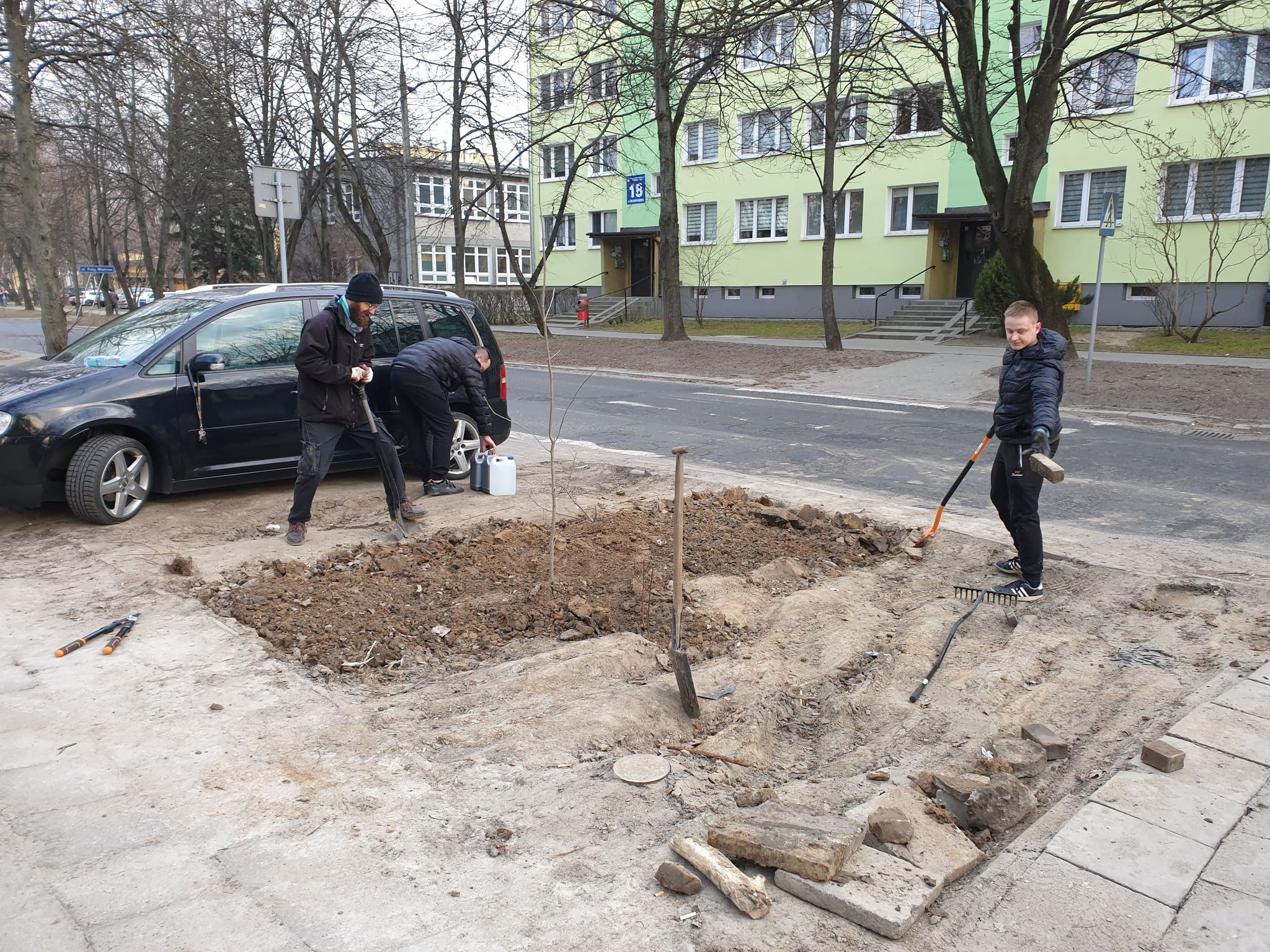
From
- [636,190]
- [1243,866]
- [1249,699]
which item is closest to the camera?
[1243,866]

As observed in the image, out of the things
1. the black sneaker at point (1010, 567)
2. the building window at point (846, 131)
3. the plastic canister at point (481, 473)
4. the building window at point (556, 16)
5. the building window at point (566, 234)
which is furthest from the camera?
the building window at point (566, 234)

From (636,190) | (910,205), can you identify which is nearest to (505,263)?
(910,205)

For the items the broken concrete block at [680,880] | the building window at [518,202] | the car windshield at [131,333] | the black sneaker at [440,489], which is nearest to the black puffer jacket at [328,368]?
the black sneaker at [440,489]

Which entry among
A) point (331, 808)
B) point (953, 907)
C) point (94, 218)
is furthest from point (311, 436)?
point (94, 218)

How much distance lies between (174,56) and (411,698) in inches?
556

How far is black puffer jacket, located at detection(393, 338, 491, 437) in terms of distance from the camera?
775 cm

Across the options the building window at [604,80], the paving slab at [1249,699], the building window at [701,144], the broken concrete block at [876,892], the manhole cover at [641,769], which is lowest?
the manhole cover at [641,769]

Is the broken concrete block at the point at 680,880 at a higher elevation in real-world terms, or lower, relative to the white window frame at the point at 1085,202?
lower

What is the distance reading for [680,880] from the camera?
2.79m

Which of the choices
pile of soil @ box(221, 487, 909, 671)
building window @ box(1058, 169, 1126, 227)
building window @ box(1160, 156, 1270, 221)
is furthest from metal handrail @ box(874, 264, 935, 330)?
pile of soil @ box(221, 487, 909, 671)

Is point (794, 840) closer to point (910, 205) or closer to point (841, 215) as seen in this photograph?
point (910, 205)

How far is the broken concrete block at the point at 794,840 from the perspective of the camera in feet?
9.13

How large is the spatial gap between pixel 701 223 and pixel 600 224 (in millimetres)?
6545

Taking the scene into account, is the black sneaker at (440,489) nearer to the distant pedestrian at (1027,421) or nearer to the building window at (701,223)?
the distant pedestrian at (1027,421)
